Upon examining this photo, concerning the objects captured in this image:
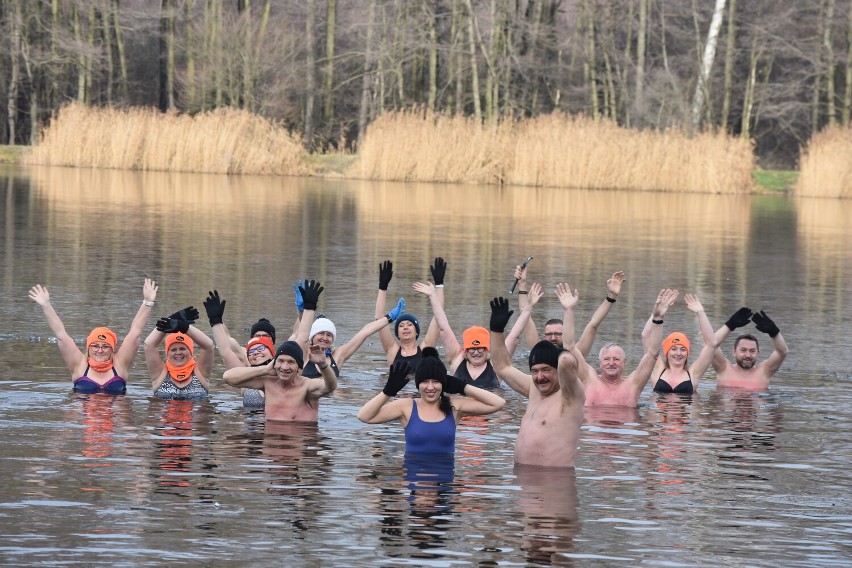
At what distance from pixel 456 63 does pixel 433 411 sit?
158ft

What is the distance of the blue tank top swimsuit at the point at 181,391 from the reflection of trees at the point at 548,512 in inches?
148

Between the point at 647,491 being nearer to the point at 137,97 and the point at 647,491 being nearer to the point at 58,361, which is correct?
the point at 58,361

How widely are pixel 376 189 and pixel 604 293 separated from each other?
934 inches

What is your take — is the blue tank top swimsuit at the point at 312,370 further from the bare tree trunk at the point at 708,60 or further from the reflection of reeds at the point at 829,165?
the bare tree trunk at the point at 708,60

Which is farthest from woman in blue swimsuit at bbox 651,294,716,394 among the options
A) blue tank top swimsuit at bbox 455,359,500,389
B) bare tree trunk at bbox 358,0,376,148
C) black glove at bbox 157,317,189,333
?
bare tree trunk at bbox 358,0,376,148

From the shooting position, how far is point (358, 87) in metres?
64.9

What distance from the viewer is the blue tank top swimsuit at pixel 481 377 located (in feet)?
48.2

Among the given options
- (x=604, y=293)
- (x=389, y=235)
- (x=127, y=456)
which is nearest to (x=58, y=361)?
(x=127, y=456)

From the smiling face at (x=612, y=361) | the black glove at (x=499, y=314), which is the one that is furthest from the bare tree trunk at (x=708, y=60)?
the black glove at (x=499, y=314)

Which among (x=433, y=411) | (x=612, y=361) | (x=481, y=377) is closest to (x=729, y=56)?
(x=481, y=377)

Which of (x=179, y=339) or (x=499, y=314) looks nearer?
(x=499, y=314)

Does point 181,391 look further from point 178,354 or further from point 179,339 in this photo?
point 179,339

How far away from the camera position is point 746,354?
1546 cm

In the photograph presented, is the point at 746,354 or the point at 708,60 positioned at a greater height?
the point at 708,60
